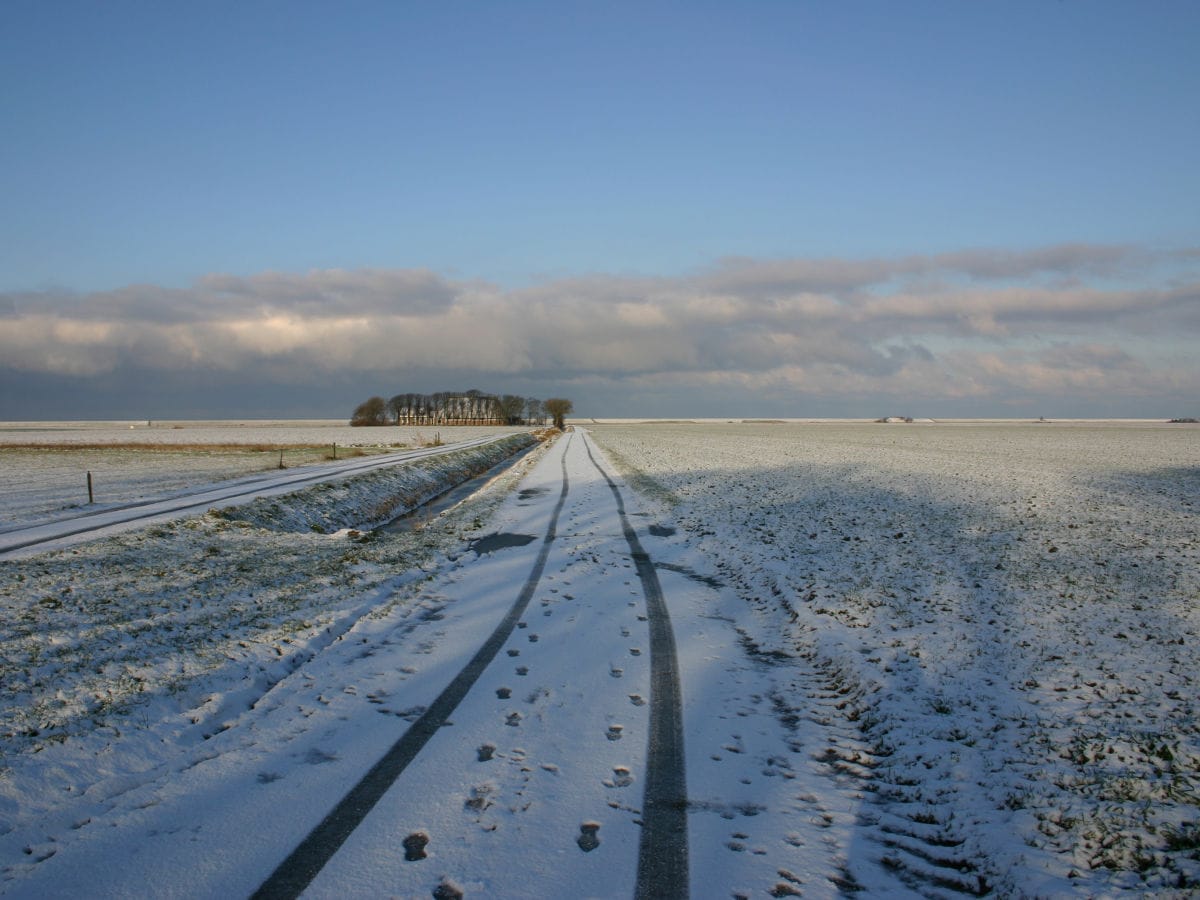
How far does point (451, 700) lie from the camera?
6059 millimetres

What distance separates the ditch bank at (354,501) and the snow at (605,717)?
19.1 feet

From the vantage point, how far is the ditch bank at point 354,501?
1870 cm

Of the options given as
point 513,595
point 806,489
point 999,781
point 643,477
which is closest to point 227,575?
point 513,595

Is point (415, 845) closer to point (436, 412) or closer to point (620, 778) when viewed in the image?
point (620, 778)

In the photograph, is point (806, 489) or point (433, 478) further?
point (433, 478)

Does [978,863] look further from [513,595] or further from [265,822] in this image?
[513,595]

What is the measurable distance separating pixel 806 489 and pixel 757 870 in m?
19.1

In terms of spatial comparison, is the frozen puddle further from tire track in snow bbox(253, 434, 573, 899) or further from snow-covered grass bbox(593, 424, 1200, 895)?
tire track in snow bbox(253, 434, 573, 899)

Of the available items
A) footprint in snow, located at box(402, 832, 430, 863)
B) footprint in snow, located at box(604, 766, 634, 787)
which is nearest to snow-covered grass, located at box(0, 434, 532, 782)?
footprint in snow, located at box(402, 832, 430, 863)

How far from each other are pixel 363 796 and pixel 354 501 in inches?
794

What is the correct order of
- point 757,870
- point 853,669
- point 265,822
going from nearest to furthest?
1. point 757,870
2. point 265,822
3. point 853,669

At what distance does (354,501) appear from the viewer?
2339 centimetres

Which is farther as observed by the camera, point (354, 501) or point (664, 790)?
point (354, 501)

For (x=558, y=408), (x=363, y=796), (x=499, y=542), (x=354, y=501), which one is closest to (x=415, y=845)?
(x=363, y=796)
